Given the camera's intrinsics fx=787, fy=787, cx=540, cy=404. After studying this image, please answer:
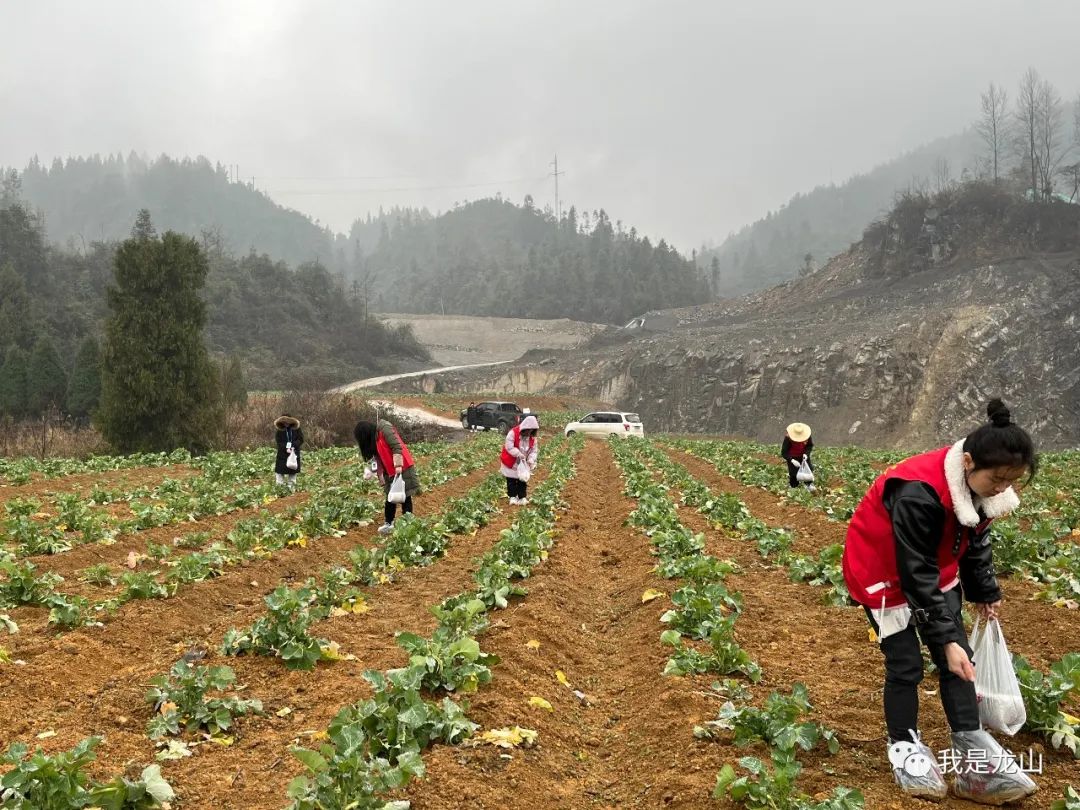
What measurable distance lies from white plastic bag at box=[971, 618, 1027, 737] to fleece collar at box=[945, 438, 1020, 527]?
693mm

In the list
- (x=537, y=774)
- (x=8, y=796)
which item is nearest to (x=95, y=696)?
(x=8, y=796)

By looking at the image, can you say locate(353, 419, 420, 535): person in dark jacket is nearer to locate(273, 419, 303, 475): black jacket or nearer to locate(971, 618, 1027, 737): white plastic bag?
locate(273, 419, 303, 475): black jacket

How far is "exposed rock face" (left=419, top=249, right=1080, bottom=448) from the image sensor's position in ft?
148

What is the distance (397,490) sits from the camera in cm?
1184

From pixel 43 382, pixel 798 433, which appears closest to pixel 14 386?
pixel 43 382

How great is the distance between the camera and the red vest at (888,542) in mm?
3852

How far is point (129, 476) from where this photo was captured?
2094 centimetres

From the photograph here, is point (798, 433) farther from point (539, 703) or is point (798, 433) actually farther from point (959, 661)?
point (959, 661)

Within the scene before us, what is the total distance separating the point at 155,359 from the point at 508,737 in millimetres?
29258

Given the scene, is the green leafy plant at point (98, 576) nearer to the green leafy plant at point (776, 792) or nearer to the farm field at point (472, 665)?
the farm field at point (472, 665)

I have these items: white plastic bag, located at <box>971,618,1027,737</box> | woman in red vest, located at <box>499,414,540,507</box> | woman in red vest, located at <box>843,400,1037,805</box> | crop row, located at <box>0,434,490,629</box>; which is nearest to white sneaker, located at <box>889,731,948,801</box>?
woman in red vest, located at <box>843,400,1037,805</box>

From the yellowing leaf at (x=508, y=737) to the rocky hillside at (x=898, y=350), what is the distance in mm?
43783

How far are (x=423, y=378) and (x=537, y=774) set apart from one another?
7084cm

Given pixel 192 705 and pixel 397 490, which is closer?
pixel 192 705
